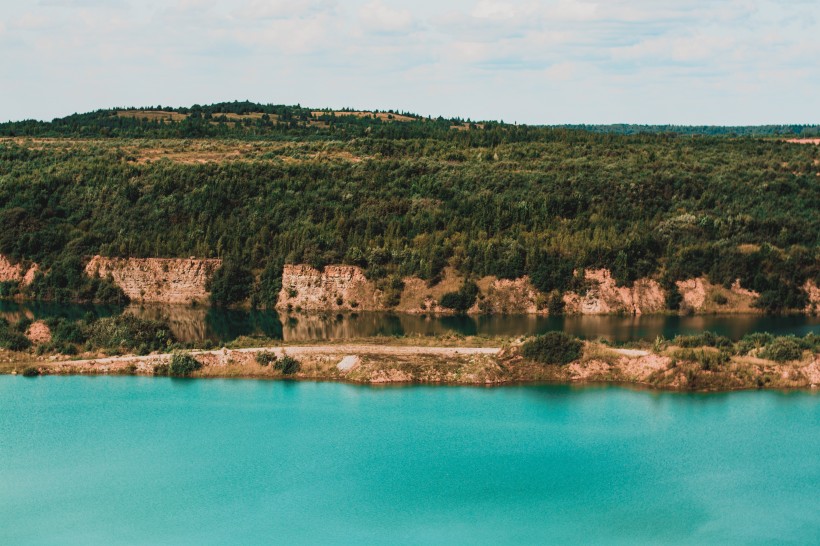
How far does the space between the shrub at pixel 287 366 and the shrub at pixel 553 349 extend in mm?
10963

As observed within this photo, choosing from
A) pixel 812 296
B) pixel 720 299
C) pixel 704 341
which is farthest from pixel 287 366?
pixel 812 296

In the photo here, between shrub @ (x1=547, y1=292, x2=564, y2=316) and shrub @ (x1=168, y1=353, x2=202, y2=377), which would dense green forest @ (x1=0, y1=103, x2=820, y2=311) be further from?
shrub @ (x1=168, y1=353, x2=202, y2=377)

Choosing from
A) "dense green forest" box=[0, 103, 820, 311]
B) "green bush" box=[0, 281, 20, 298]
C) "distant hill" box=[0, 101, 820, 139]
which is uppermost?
"distant hill" box=[0, 101, 820, 139]

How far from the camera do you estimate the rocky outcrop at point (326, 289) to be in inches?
3095

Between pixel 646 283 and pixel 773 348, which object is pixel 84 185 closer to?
pixel 646 283

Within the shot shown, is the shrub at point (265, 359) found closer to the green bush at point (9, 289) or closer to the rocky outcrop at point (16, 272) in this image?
the rocky outcrop at point (16, 272)

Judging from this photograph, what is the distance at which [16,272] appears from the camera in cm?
8694

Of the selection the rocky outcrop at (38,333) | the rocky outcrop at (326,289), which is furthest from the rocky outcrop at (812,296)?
the rocky outcrop at (38,333)

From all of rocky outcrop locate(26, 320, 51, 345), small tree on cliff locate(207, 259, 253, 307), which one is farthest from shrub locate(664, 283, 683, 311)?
rocky outcrop locate(26, 320, 51, 345)

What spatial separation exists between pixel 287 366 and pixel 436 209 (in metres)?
32.5

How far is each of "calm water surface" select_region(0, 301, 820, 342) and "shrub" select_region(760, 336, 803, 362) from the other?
775cm

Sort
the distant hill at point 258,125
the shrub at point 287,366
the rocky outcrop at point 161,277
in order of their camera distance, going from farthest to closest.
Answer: the distant hill at point 258,125, the rocky outcrop at point 161,277, the shrub at point 287,366

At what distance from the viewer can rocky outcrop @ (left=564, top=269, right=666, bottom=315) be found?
74.6m

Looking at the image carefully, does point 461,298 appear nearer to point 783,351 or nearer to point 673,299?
point 673,299
